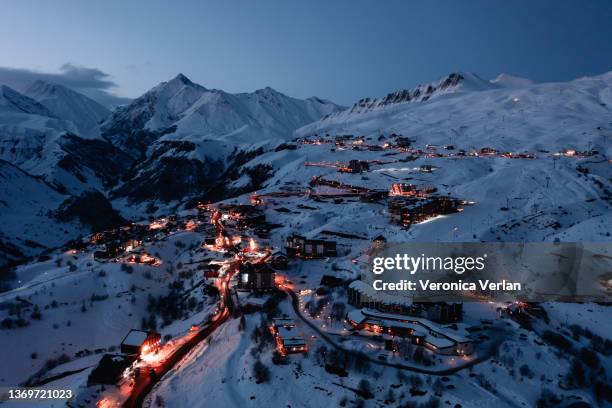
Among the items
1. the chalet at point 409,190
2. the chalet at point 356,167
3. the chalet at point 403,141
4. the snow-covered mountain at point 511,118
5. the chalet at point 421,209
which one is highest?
the snow-covered mountain at point 511,118

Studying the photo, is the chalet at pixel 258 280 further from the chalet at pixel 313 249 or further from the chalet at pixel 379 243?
the chalet at pixel 379 243

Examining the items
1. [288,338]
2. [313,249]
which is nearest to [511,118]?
[313,249]

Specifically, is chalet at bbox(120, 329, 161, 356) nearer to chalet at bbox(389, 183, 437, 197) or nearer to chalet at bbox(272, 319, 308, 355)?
chalet at bbox(272, 319, 308, 355)

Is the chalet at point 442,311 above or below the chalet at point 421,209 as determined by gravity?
below

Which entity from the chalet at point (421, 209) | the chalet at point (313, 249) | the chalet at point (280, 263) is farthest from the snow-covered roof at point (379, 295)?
the chalet at point (421, 209)

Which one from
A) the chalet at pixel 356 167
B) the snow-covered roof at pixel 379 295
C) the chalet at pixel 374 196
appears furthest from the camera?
the chalet at pixel 356 167

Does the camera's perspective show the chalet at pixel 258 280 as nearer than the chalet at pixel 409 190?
Yes
